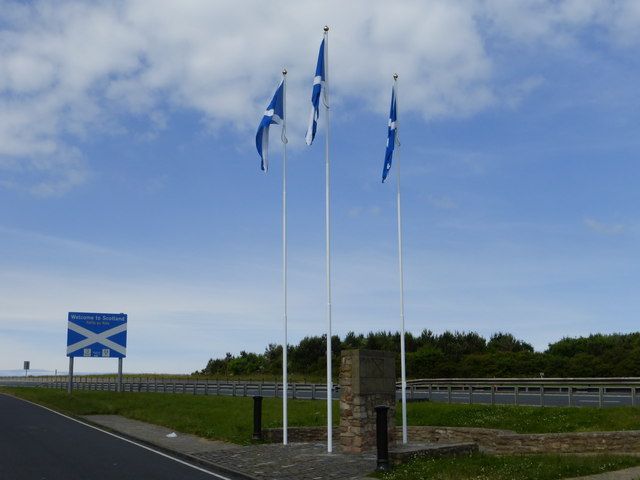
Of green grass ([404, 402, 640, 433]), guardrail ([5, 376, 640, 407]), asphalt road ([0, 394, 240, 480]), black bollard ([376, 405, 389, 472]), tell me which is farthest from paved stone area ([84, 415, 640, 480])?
guardrail ([5, 376, 640, 407])

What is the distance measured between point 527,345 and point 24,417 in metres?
63.5

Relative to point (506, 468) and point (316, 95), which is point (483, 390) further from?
point (506, 468)

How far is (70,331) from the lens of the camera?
158ft

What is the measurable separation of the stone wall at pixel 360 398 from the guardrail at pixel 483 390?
1130cm

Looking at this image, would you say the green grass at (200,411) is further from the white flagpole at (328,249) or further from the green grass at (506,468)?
the green grass at (506,468)

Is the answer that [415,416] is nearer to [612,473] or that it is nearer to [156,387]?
[612,473]

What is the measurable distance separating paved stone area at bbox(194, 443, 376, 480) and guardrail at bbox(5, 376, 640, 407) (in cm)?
1234

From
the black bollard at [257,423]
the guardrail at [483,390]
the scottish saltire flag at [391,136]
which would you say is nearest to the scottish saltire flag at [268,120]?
the scottish saltire flag at [391,136]

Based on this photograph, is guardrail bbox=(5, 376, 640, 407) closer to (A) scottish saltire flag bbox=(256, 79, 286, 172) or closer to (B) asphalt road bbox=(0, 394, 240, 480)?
(B) asphalt road bbox=(0, 394, 240, 480)

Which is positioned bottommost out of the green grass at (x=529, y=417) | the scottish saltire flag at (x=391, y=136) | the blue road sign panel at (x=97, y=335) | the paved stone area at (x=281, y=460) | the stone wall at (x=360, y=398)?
the paved stone area at (x=281, y=460)

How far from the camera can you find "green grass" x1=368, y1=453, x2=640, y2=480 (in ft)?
45.3

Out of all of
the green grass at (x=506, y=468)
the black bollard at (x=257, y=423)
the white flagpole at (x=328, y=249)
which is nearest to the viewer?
A: the green grass at (x=506, y=468)

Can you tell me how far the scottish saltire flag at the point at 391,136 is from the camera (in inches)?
842

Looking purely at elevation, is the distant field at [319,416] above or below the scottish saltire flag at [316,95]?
below
